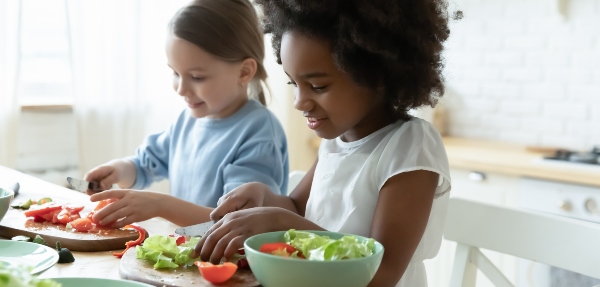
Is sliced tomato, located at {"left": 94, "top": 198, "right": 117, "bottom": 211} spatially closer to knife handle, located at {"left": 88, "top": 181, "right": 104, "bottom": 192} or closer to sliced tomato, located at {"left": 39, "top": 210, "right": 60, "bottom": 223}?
sliced tomato, located at {"left": 39, "top": 210, "right": 60, "bottom": 223}

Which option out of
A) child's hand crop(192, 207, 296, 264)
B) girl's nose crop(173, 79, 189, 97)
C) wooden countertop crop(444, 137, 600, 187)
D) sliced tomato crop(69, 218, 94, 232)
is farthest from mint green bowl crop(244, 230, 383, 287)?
wooden countertop crop(444, 137, 600, 187)

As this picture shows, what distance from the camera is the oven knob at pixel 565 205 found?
241cm

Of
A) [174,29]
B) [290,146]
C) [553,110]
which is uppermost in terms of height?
[174,29]

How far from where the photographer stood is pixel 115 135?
2709 mm

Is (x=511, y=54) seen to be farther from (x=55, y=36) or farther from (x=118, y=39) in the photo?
(x=55, y=36)

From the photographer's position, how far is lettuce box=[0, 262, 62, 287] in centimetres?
62

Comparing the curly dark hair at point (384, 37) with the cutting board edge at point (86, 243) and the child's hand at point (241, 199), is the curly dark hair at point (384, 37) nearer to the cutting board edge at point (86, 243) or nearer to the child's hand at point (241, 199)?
the child's hand at point (241, 199)

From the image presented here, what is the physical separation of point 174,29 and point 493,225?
914mm

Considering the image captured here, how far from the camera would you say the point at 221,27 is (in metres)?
1.77

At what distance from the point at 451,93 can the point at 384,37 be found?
90.3 inches

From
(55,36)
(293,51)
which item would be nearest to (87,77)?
(55,36)

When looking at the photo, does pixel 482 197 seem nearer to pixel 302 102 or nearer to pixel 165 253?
pixel 302 102

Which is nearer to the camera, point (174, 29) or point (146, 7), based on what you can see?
point (174, 29)

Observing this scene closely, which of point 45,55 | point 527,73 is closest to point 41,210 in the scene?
point 45,55
